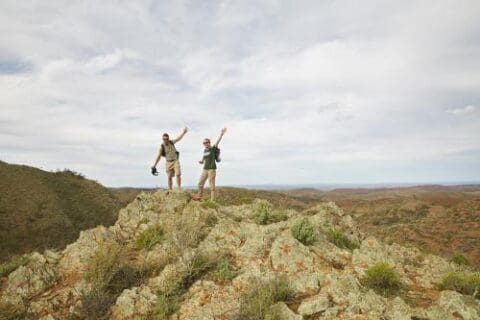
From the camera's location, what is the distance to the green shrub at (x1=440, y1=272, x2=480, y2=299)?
303 inches

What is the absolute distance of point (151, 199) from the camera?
1450 centimetres

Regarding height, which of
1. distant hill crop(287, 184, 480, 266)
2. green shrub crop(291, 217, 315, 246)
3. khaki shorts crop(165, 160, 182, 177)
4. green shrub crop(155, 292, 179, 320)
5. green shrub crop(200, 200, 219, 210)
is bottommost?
distant hill crop(287, 184, 480, 266)

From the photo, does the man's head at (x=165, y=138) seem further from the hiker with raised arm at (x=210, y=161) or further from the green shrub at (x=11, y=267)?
the green shrub at (x=11, y=267)

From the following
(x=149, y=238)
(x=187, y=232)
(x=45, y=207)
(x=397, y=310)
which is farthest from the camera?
(x=45, y=207)

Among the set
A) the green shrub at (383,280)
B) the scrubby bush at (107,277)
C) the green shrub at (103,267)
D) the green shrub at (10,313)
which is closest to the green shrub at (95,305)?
the scrubby bush at (107,277)

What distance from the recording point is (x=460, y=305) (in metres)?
6.94

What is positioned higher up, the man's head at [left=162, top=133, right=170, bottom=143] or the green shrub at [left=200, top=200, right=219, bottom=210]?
the man's head at [left=162, top=133, right=170, bottom=143]

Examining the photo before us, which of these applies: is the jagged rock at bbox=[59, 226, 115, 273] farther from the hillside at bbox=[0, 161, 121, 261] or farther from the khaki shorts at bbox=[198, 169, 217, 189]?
the hillside at bbox=[0, 161, 121, 261]

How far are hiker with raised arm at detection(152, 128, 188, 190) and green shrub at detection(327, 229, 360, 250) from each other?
7026 millimetres

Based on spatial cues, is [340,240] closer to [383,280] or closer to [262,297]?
[383,280]

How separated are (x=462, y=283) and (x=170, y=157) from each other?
36.5ft

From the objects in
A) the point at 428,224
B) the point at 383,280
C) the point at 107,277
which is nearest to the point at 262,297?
the point at 383,280

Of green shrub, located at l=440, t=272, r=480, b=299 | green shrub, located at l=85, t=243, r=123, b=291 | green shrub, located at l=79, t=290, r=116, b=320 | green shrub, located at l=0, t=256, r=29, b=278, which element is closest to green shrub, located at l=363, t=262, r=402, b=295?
green shrub, located at l=440, t=272, r=480, b=299

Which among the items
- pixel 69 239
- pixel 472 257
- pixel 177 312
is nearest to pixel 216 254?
pixel 177 312
